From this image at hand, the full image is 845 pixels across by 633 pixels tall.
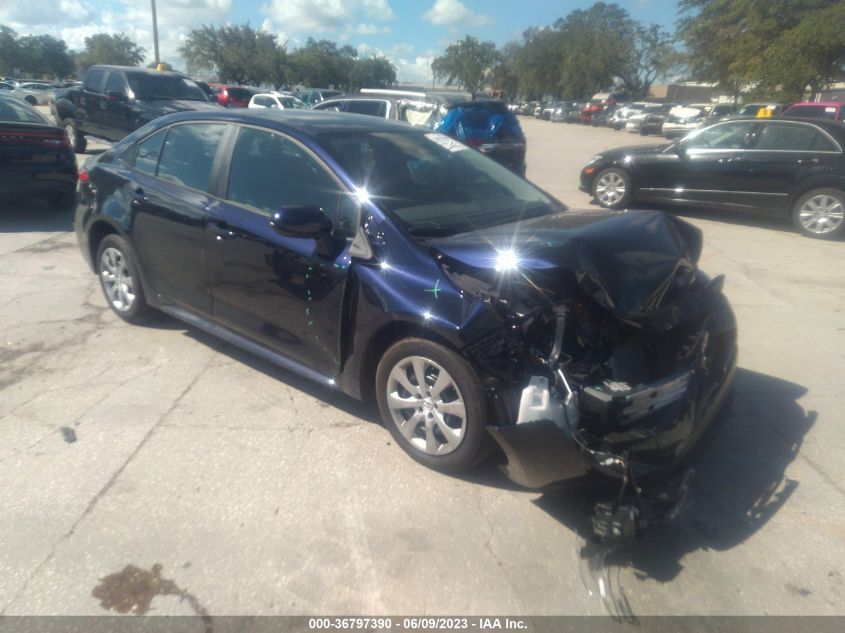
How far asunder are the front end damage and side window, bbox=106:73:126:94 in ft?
42.2

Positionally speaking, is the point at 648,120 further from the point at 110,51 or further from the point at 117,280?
the point at 110,51

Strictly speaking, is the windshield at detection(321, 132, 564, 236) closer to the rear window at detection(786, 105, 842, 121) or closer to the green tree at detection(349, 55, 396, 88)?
the rear window at detection(786, 105, 842, 121)

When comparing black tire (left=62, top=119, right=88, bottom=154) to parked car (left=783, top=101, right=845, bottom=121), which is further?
parked car (left=783, top=101, right=845, bottom=121)

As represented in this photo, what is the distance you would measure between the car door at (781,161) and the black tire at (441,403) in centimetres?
840

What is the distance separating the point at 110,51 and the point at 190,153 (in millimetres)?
82137

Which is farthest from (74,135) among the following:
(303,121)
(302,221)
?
(302,221)

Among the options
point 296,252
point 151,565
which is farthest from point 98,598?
point 296,252

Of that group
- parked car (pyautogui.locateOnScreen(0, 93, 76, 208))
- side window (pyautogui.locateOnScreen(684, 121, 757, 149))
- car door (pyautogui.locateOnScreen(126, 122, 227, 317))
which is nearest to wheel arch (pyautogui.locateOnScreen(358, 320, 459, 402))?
car door (pyautogui.locateOnScreen(126, 122, 227, 317))

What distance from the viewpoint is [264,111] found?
4.48 metres

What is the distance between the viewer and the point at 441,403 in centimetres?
323

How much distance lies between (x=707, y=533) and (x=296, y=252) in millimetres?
2560

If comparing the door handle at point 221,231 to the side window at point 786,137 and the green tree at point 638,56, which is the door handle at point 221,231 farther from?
the green tree at point 638,56

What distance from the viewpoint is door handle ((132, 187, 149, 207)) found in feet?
15.6

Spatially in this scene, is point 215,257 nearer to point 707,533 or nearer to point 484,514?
point 484,514
